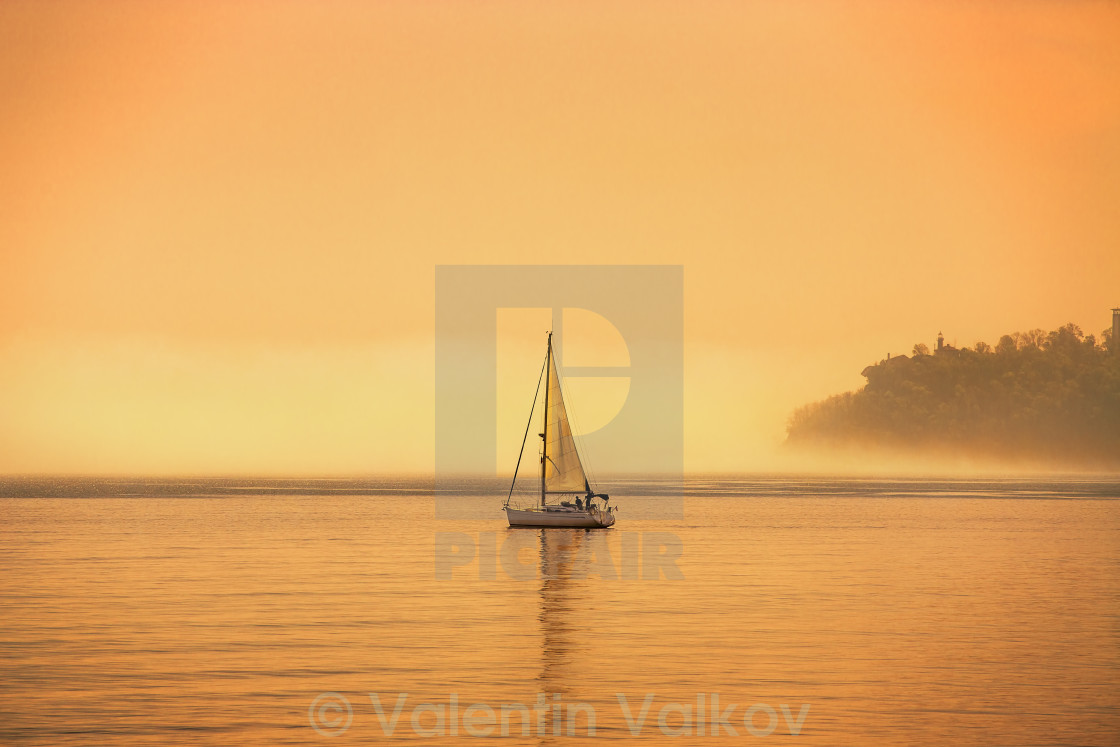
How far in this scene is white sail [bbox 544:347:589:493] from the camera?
11912 centimetres

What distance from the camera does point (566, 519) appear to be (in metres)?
122

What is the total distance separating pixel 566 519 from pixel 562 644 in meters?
74.0

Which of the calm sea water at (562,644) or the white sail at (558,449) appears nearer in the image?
the calm sea water at (562,644)

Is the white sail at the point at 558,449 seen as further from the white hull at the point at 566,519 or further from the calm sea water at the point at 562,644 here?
the calm sea water at the point at 562,644

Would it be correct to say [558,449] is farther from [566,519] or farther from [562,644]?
[562,644]

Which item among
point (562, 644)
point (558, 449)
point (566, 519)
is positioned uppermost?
point (558, 449)

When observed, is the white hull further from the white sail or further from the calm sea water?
the calm sea water

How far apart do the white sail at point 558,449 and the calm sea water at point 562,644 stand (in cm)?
2127

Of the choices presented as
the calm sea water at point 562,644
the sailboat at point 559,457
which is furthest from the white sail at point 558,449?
the calm sea water at point 562,644

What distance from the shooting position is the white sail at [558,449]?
119m

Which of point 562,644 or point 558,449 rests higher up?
point 558,449

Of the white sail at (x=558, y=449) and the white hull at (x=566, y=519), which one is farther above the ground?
the white sail at (x=558, y=449)

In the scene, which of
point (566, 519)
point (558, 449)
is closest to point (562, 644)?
point (558, 449)

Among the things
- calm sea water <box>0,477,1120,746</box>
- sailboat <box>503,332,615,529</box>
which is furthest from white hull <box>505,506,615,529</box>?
calm sea water <box>0,477,1120,746</box>
